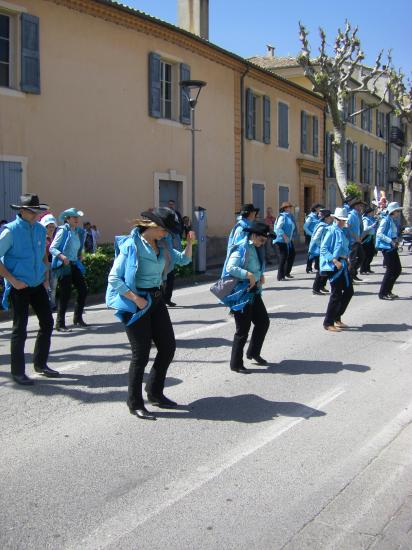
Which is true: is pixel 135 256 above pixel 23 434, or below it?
above

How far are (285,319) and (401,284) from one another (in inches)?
218

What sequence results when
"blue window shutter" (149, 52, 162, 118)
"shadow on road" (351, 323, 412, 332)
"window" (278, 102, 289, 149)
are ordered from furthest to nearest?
"window" (278, 102, 289, 149) → "blue window shutter" (149, 52, 162, 118) → "shadow on road" (351, 323, 412, 332)

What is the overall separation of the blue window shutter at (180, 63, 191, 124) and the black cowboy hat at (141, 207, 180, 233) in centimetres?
1616

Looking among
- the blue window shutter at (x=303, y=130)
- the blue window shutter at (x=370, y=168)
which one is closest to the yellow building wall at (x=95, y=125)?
the blue window shutter at (x=303, y=130)

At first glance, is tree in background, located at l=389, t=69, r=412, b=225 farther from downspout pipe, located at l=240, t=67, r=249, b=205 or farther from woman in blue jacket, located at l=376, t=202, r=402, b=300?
woman in blue jacket, located at l=376, t=202, r=402, b=300

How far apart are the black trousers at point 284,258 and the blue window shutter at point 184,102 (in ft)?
23.4

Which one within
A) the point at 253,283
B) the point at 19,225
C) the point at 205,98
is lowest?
the point at 253,283

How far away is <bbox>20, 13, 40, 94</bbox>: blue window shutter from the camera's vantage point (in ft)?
50.2

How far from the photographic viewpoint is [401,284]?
1480 centimetres

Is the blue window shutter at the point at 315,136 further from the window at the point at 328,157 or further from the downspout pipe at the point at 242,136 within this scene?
the downspout pipe at the point at 242,136

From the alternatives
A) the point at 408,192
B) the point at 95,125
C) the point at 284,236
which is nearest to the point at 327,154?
the point at 408,192

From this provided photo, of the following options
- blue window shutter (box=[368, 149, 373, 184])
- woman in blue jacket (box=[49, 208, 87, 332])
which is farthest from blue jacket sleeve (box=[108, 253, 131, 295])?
blue window shutter (box=[368, 149, 373, 184])

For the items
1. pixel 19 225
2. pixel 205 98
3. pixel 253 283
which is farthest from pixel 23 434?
pixel 205 98

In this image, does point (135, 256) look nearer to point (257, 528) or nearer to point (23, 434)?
point (23, 434)
